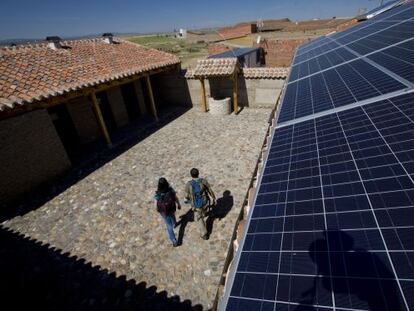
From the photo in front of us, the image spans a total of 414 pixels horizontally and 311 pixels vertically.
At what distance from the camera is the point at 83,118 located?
1234 cm

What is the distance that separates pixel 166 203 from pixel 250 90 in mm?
11638

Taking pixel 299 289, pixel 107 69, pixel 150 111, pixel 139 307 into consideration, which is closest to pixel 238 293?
pixel 299 289

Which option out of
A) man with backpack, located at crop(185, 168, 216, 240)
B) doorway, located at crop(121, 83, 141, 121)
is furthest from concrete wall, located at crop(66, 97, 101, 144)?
man with backpack, located at crop(185, 168, 216, 240)

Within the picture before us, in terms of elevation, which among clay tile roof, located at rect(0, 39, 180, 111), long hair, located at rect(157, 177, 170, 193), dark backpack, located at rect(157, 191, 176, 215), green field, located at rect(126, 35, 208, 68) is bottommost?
green field, located at rect(126, 35, 208, 68)

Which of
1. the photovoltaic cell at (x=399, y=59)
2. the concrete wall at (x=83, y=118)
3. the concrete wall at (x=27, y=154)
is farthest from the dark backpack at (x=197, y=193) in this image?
the concrete wall at (x=83, y=118)

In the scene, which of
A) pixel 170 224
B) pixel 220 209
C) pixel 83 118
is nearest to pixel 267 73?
pixel 220 209

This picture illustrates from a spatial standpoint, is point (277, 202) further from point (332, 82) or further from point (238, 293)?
point (332, 82)

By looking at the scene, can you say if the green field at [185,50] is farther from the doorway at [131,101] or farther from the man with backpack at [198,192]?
the man with backpack at [198,192]

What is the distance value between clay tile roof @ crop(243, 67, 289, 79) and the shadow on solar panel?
1350 centimetres

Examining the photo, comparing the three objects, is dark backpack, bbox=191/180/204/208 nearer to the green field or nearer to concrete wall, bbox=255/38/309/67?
concrete wall, bbox=255/38/309/67

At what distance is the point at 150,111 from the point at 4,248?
1181 cm

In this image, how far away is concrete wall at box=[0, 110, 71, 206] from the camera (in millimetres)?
8367

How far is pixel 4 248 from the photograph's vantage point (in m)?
6.76

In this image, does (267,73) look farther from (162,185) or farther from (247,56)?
(162,185)
